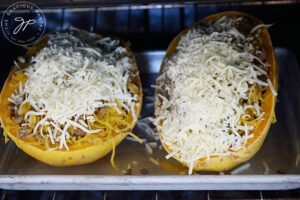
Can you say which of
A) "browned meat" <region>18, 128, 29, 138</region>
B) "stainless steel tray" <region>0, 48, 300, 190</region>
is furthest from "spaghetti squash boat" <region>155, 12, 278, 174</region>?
"browned meat" <region>18, 128, 29, 138</region>

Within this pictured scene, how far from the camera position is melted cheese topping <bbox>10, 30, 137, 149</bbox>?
1167 millimetres

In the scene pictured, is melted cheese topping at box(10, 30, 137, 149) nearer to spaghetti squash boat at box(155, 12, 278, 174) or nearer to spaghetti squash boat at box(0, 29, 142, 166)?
spaghetti squash boat at box(0, 29, 142, 166)

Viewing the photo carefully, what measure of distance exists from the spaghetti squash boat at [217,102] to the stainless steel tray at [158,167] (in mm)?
76

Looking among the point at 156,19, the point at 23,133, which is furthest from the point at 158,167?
the point at 156,19

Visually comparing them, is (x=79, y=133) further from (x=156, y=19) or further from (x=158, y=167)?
(x=156, y=19)

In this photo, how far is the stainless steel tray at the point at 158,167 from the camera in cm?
108

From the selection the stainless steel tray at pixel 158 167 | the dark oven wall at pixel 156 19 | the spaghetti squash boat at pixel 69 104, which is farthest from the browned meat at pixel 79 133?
the dark oven wall at pixel 156 19

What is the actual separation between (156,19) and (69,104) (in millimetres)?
629

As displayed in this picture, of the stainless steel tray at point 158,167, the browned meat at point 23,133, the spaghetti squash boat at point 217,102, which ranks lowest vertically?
the stainless steel tray at point 158,167

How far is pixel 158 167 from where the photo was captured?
1.28 metres

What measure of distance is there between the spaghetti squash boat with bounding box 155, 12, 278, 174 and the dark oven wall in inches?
14.6

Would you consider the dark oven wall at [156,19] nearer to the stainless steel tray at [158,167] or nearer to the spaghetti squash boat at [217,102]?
the stainless steel tray at [158,167]

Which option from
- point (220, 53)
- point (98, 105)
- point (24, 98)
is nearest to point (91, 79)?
point (98, 105)

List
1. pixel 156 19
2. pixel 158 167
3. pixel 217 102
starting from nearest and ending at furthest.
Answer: pixel 217 102 → pixel 158 167 → pixel 156 19
